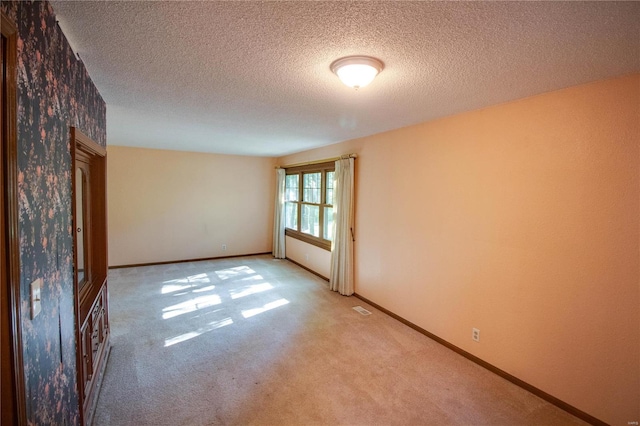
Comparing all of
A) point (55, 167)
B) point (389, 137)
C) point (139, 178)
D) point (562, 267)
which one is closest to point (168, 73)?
point (55, 167)

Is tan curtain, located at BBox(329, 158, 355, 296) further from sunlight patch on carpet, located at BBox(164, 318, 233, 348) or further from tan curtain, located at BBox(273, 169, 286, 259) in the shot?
tan curtain, located at BBox(273, 169, 286, 259)

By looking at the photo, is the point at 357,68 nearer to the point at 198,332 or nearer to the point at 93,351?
the point at 93,351

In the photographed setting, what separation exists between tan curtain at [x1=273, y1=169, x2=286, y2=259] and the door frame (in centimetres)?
562

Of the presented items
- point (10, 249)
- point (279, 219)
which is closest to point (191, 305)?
point (279, 219)

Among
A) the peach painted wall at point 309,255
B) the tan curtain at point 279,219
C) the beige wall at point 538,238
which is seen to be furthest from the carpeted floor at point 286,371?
the tan curtain at point 279,219

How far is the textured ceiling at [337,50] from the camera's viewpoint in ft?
4.33

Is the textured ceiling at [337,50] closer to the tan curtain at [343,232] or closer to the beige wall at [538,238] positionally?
the beige wall at [538,238]

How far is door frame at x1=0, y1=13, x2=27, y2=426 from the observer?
918 mm

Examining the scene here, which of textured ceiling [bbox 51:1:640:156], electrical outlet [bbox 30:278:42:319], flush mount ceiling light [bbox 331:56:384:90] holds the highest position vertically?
textured ceiling [bbox 51:1:640:156]

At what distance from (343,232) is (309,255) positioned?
5.01ft

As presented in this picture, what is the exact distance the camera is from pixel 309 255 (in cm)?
582

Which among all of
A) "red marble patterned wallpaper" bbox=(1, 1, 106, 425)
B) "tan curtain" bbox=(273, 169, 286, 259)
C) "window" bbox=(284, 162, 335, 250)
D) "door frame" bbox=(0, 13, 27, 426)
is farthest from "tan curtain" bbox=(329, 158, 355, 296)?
"door frame" bbox=(0, 13, 27, 426)

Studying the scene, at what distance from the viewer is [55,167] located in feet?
4.53

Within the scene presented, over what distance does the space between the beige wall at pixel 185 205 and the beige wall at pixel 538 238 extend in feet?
13.8
